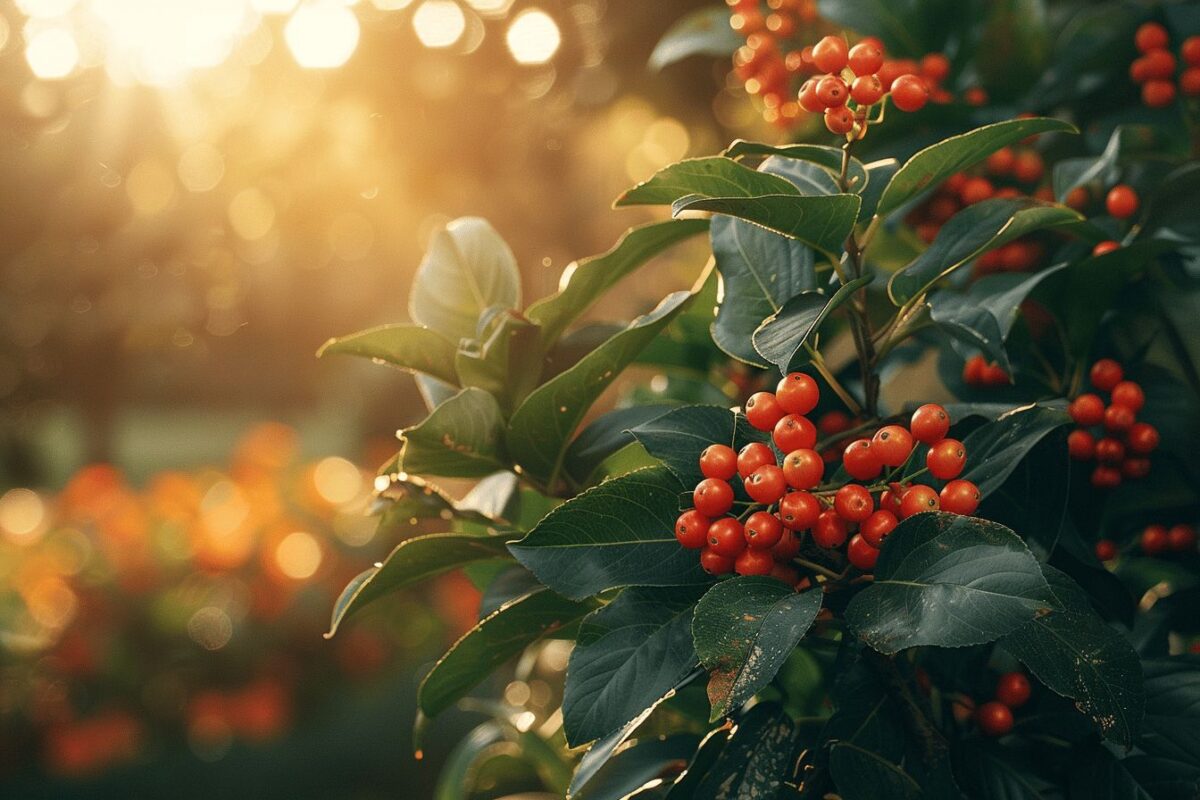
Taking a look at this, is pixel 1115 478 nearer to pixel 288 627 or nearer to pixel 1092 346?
pixel 1092 346

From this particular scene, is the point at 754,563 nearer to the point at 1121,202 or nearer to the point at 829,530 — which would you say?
the point at 829,530

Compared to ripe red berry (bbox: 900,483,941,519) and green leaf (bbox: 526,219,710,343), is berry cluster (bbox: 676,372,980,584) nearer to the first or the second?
ripe red berry (bbox: 900,483,941,519)

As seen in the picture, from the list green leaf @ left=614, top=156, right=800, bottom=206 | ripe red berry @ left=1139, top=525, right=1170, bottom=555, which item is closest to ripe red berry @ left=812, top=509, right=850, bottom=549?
green leaf @ left=614, top=156, right=800, bottom=206

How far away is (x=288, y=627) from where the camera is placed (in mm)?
3432

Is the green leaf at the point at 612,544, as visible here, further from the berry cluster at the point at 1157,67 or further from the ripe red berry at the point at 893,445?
the berry cluster at the point at 1157,67

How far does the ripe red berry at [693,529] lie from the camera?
65 cm

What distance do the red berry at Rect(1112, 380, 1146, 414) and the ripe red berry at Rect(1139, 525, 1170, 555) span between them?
0.14 meters

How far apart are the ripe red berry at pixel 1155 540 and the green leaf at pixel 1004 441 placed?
303mm

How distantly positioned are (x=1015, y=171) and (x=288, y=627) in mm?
2973

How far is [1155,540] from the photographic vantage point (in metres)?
0.91

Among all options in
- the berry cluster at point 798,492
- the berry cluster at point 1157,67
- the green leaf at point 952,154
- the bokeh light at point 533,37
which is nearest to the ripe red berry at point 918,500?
the berry cluster at point 798,492

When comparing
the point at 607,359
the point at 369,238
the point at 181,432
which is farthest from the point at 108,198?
the point at 181,432

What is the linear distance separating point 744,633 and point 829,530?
107 mm

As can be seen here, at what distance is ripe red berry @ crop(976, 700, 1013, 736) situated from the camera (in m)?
0.75
